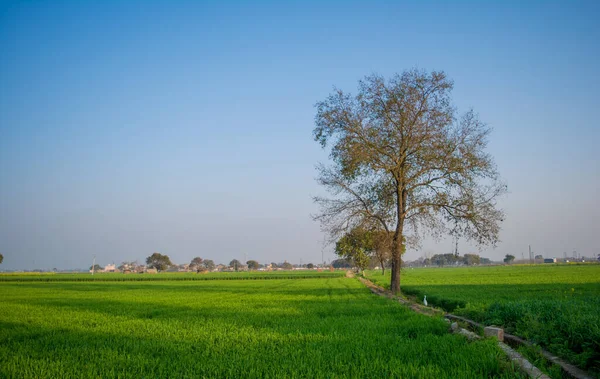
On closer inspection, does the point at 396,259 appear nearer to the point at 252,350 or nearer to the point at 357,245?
the point at 357,245

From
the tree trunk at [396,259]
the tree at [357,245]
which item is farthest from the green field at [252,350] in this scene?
the tree at [357,245]

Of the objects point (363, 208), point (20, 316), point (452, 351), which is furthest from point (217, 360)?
point (363, 208)

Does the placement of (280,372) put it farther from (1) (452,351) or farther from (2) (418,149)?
(2) (418,149)

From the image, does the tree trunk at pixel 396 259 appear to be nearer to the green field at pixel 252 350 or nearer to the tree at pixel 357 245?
the tree at pixel 357 245

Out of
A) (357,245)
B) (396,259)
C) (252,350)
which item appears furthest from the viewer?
(357,245)

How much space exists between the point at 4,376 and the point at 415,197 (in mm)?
23353

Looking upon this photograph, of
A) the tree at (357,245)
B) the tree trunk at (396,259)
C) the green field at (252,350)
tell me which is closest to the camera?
the green field at (252,350)

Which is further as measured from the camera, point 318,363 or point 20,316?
point 20,316

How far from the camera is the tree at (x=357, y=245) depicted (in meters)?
26.2

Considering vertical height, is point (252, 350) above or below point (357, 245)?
below

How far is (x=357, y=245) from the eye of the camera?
26.8m


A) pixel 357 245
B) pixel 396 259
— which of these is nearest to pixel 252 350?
pixel 357 245

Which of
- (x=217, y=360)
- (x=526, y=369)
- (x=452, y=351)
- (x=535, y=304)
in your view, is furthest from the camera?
(x=535, y=304)

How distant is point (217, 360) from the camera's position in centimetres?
766
